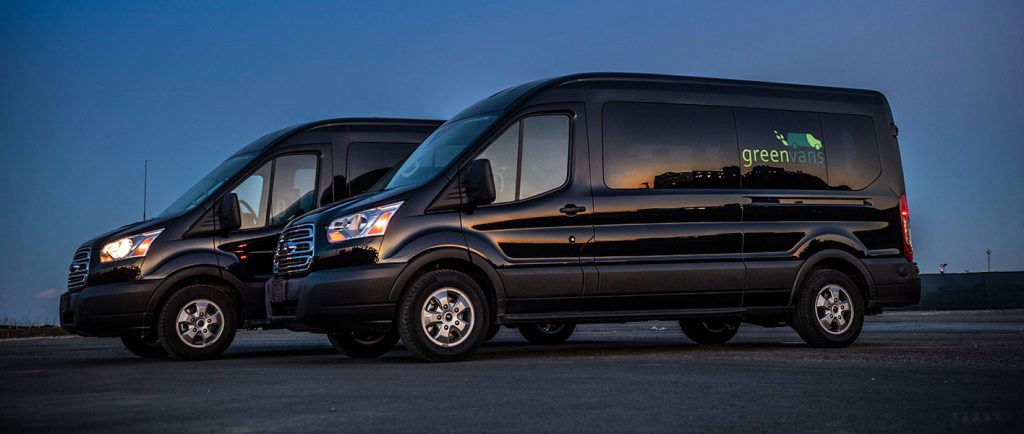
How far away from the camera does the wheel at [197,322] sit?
11.6 m

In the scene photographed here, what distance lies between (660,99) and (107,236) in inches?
221

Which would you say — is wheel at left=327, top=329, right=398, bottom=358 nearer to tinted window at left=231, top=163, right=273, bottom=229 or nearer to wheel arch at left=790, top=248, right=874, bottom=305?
tinted window at left=231, top=163, right=273, bottom=229

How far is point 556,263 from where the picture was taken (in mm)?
10578

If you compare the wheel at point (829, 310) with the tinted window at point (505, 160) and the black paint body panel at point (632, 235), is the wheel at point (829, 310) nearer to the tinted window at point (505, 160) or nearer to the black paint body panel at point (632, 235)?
the black paint body panel at point (632, 235)

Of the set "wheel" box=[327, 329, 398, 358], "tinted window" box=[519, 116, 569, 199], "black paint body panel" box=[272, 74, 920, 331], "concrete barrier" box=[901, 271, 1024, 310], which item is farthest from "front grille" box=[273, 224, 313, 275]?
"concrete barrier" box=[901, 271, 1024, 310]

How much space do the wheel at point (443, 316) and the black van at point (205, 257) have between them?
254 centimetres

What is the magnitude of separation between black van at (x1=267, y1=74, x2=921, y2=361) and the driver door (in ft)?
3.35

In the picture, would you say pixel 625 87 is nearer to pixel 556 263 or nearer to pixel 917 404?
pixel 556 263

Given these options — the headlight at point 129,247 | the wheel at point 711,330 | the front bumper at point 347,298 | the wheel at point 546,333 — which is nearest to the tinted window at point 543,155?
the front bumper at point 347,298

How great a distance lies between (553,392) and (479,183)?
311 centimetres

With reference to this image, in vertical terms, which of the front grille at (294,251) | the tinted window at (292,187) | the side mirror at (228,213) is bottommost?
the front grille at (294,251)

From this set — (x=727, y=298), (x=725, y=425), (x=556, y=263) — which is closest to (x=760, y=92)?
(x=727, y=298)

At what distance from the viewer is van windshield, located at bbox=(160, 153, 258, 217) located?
40.5 ft

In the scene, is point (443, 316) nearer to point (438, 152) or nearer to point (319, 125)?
point (438, 152)
